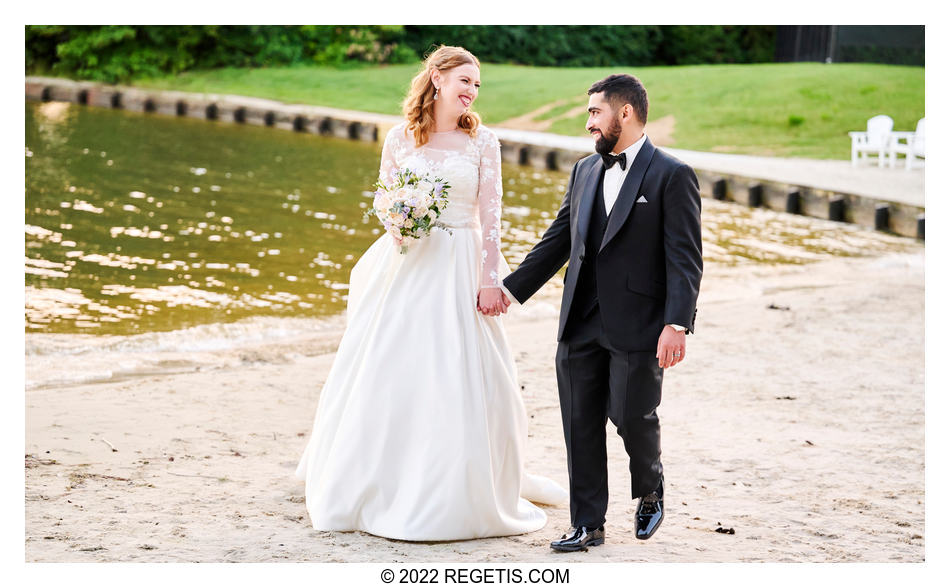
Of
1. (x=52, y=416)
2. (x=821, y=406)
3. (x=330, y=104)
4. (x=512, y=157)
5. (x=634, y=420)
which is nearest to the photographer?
(x=634, y=420)

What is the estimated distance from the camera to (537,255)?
15.2 feet

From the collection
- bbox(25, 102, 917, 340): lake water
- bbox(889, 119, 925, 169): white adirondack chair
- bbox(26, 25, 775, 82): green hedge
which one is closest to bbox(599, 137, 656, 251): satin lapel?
bbox(25, 102, 917, 340): lake water

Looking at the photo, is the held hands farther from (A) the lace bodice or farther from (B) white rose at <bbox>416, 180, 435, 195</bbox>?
(B) white rose at <bbox>416, 180, 435, 195</bbox>

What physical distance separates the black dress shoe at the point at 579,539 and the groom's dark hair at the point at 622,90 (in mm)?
1726

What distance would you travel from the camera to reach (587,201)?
14.3 ft

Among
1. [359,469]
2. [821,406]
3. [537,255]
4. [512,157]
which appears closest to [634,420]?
[537,255]

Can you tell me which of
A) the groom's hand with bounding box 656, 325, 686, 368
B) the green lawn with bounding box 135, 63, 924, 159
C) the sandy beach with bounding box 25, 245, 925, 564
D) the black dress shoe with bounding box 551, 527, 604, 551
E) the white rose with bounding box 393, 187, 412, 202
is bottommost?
the sandy beach with bounding box 25, 245, 925, 564

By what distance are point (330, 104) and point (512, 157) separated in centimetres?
1128

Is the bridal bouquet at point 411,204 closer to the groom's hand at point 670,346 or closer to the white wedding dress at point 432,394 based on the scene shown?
the white wedding dress at point 432,394

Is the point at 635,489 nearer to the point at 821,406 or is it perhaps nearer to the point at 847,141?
the point at 821,406

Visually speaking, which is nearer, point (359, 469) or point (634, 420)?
point (634, 420)

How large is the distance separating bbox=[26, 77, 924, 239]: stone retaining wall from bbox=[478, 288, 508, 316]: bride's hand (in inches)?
526

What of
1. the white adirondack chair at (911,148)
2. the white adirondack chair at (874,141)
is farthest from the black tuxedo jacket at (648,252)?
the white adirondack chair at (874,141)

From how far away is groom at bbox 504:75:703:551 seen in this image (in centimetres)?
420
